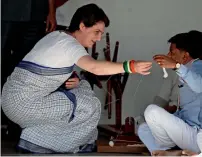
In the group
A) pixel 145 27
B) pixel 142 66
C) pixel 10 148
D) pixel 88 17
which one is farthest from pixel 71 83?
pixel 145 27

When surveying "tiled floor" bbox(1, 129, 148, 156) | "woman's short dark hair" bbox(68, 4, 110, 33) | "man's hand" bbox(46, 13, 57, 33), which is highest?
"woman's short dark hair" bbox(68, 4, 110, 33)

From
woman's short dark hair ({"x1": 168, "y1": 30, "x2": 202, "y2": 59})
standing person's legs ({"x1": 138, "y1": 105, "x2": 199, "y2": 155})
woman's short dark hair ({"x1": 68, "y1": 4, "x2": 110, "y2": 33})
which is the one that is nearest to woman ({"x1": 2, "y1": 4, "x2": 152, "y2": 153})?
woman's short dark hair ({"x1": 68, "y1": 4, "x2": 110, "y2": 33})

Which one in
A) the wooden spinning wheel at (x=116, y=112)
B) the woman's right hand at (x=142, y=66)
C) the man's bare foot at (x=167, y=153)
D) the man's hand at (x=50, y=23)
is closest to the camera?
the woman's right hand at (x=142, y=66)

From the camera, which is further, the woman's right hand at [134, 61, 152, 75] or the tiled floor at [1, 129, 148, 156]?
the tiled floor at [1, 129, 148, 156]

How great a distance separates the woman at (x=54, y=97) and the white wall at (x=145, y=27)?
112cm

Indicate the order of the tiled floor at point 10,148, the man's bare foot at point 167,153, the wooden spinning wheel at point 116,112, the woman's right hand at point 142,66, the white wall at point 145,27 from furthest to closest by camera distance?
the white wall at point 145,27 → the wooden spinning wheel at point 116,112 → the tiled floor at point 10,148 → the man's bare foot at point 167,153 → the woman's right hand at point 142,66

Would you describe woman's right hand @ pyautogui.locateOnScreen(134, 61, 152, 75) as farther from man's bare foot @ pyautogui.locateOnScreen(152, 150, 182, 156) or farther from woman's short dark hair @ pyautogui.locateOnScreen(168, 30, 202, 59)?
woman's short dark hair @ pyautogui.locateOnScreen(168, 30, 202, 59)

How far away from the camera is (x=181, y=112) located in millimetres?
2936

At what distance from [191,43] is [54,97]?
81 centimetres

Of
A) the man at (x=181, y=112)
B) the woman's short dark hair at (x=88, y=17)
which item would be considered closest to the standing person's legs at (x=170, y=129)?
the man at (x=181, y=112)

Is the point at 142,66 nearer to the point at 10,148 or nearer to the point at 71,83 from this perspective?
the point at 71,83

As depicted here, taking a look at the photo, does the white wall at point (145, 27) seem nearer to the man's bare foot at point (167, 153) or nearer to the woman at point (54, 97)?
the woman at point (54, 97)

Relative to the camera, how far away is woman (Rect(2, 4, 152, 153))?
2.72 m

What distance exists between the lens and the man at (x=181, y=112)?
269 cm
